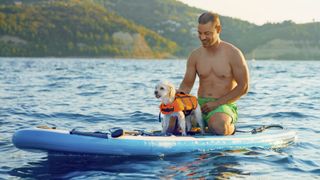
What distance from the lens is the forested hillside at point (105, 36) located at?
128 meters

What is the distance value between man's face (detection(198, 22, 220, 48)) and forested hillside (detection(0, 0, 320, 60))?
4408 inches

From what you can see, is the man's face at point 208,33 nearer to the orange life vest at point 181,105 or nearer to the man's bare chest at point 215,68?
the man's bare chest at point 215,68

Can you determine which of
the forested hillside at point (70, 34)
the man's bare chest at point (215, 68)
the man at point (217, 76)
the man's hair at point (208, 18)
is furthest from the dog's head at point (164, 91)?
the forested hillside at point (70, 34)

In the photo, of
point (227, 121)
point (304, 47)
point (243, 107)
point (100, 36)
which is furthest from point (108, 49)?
point (227, 121)

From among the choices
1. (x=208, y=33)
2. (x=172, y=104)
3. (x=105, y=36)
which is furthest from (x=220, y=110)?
(x=105, y=36)

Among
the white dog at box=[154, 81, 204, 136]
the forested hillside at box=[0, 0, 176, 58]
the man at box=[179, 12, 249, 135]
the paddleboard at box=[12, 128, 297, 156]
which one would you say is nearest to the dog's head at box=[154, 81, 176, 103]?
the white dog at box=[154, 81, 204, 136]

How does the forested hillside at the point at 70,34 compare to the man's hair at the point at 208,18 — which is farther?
the forested hillside at the point at 70,34

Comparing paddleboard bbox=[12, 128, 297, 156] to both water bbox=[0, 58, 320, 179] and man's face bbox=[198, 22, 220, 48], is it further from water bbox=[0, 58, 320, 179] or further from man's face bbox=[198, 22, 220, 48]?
man's face bbox=[198, 22, 220, 48]

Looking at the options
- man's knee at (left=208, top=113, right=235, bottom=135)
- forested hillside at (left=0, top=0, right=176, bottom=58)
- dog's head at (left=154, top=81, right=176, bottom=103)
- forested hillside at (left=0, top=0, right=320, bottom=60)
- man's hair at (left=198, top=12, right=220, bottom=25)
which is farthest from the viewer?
forested hillside at (left=0, top=0, right=320, bottom=60)

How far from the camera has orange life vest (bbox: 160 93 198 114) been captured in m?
8.48

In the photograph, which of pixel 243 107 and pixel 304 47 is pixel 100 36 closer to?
pixel 304 47

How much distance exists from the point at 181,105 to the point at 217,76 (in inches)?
40.6

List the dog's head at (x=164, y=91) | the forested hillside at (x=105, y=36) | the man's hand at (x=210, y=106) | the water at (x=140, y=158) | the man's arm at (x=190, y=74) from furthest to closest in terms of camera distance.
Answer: the forested hillside at (x=105, y=36) → the man's arm at (x=190, y=74) → the man's hand at (x=210, y=106) → the dog's head at (x=164, y=91) → the water at (x=140, y=158)

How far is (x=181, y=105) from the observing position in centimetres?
849
